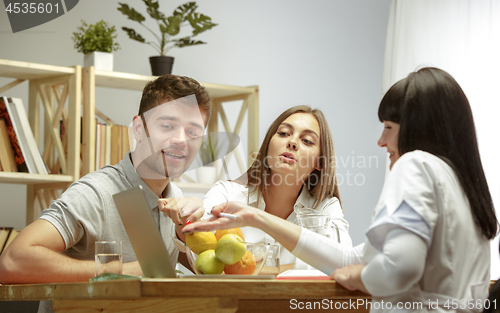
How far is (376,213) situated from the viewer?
0.88 m

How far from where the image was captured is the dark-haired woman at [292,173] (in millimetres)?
1985

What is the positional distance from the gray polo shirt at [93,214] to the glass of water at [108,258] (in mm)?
378

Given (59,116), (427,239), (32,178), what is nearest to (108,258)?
(427,239)

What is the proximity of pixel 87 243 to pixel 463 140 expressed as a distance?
3.31 ft

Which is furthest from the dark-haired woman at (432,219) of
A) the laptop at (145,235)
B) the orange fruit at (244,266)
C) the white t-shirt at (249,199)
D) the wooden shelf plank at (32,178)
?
the wooden shelf plank at (32,178)

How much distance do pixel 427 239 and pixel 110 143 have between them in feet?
6.58

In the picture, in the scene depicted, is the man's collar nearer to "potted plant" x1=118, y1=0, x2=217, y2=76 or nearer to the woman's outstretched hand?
the woman's outstretched hand

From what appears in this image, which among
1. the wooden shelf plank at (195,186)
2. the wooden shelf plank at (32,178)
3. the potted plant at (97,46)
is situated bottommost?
the wooden shelf plank at (195,186)

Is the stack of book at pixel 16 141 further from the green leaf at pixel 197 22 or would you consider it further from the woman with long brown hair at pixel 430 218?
the woman with long brown hair at pixel 430 218

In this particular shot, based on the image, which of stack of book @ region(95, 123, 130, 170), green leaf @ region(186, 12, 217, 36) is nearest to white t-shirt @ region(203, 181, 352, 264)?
stack of book @ region(95, 123, 130, 170)

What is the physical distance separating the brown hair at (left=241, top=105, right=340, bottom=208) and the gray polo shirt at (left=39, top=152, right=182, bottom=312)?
0.56 metres

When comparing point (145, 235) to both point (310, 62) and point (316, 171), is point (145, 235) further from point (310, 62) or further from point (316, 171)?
point (310, 62)

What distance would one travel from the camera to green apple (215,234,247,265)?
0.95 metres

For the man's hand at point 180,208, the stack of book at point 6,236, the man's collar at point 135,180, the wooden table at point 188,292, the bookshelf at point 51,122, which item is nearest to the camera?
the wooden table at point 188,292
